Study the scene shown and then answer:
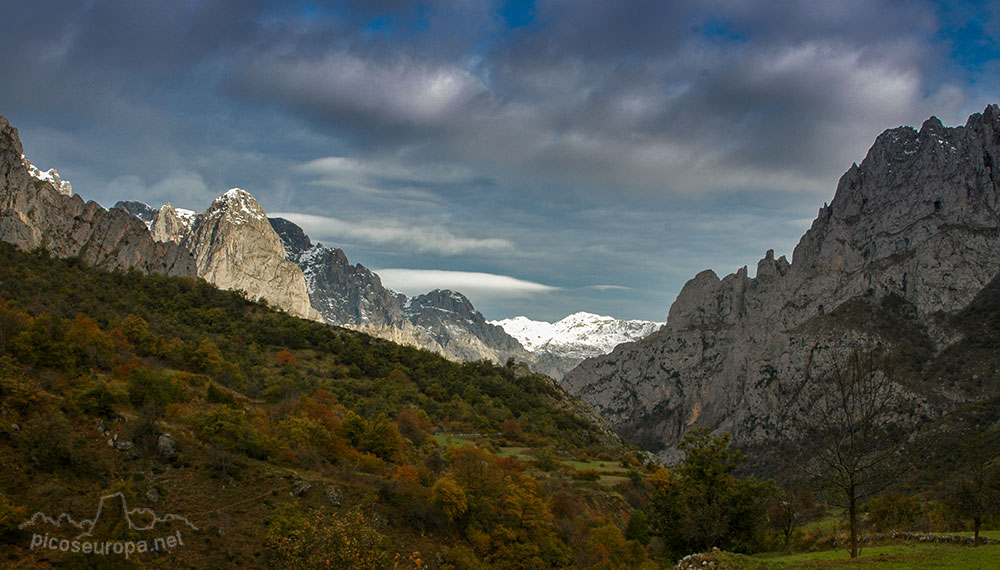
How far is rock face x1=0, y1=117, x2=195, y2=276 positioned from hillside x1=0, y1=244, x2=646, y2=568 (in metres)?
66.3

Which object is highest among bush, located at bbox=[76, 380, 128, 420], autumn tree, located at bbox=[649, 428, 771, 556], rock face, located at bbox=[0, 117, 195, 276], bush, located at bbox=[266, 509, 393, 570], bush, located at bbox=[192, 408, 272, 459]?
rock face, located at bbox=[0, 117, 195, 276]

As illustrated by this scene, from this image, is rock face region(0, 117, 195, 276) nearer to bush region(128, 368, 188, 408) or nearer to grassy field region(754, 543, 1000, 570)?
bush region(128, 368, 188, 408)

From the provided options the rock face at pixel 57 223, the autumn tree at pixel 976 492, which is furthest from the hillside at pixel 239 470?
the rock face at pixel 57 223

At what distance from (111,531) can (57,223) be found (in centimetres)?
17697

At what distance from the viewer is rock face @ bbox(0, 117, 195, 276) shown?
13925cm

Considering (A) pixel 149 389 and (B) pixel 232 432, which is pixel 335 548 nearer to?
(B) pixel 232 432

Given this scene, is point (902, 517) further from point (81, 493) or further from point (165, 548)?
point (81, 493)

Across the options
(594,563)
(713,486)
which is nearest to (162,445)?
(594,563)

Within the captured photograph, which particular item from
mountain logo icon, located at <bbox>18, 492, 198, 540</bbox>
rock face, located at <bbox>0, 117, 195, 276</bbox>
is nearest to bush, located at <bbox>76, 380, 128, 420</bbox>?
mountain logo icon, located at <bbox>18, 492, 198, 540</bbox>

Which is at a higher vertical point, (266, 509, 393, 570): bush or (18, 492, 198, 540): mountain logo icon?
(266, 509, 393, 570): bush

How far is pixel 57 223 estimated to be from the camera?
6368 inches

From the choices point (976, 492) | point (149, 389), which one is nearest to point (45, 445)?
point (149, 389)

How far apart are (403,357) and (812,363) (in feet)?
475

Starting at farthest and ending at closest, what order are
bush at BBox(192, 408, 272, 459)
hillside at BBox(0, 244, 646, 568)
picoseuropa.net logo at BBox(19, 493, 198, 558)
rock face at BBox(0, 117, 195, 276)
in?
rock face at BBox(0, 117, 195, 276) < bush at BBox(192, 408, 272, 459) < hillside at BBox(0, 244, 646, 568) < picoseuropa.net logo at BBox(19, 493, 198, 558)
